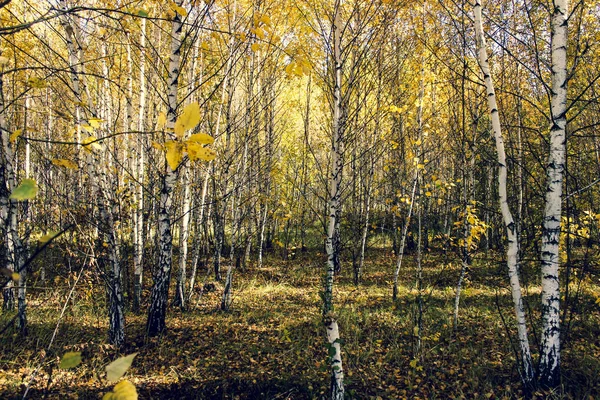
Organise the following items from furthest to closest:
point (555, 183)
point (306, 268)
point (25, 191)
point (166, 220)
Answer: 1. point (306, 268)
2. point (166, 220)
3. point (555, 183)
4. point (25, 191)

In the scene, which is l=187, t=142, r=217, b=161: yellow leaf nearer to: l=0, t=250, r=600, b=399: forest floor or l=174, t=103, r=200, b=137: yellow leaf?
l=174, t=103, r=200, b=137: yellow leaf

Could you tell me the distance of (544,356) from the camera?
11.3 ft

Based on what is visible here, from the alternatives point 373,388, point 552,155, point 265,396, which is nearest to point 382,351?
point 373,388

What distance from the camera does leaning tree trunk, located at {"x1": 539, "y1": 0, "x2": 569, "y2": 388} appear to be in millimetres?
3309

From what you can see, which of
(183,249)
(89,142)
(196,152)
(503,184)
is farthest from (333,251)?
(183,249)

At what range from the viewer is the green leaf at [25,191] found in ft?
2.78

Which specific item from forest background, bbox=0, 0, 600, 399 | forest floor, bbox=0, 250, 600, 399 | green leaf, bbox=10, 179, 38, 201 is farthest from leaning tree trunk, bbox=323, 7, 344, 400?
green leaf, bbox=10, 179, 38, 201

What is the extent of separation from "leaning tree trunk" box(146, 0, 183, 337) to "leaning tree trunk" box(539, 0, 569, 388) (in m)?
4.14

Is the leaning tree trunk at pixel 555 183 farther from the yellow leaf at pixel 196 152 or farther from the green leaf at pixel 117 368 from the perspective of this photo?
the green leaf at pixel 117 368

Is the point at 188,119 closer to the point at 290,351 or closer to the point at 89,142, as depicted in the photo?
the point at 89,142

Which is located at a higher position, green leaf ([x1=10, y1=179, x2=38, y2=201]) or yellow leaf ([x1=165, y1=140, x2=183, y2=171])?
yellow leaf ([x1=165, y1=140, x2=183, y2=171])

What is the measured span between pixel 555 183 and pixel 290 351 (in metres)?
3.87

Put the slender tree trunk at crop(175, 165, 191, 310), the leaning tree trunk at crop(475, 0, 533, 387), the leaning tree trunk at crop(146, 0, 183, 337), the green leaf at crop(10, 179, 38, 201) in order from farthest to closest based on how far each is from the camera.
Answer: the slender tree trunk at crop(175, 165, 191, 310)
the leaning tree trunk at crop(146, 0, 183, 337)
the leaning tree trunk at crop(475, 0, 533, 387)
the green leaf at crop(10, 179, 38, 201)

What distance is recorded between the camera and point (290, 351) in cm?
505
